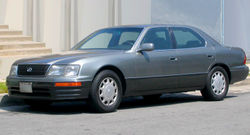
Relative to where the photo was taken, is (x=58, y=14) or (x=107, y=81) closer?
(x=107, y=81)

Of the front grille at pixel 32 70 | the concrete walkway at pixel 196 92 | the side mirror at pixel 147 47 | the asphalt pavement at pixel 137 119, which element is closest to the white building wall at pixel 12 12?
the concrete walkway at pixel 196 92

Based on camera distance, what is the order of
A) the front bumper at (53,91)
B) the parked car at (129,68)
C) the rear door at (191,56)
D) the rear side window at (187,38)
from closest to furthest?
the front bumper at (53,91) < the parked car at (129,68) < the rear door at (191,56) < the rear side window at (187,38)

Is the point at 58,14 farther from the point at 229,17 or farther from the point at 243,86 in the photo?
the point at 229,17

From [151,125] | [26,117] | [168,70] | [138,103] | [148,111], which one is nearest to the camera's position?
[151,125]

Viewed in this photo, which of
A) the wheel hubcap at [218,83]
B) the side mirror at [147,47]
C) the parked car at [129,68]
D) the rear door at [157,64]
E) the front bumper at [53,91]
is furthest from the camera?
the wheel hubcap at [218,83]

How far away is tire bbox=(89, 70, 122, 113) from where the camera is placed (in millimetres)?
8859

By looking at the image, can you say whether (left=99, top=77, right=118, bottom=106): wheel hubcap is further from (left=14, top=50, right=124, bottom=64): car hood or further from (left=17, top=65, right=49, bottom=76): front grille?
(left=17, top=65, right=49, bottom=76): front grille

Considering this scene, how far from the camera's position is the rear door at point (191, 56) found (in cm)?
1025

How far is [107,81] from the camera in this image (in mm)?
9078

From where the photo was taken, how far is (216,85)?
426 inches

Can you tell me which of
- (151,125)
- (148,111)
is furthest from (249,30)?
(151,125)

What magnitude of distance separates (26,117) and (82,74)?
1036 mm

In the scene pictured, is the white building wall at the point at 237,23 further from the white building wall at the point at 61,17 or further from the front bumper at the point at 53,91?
the front bumper at the point at 53,91

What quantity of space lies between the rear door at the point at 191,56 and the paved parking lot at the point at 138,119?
433 mm
